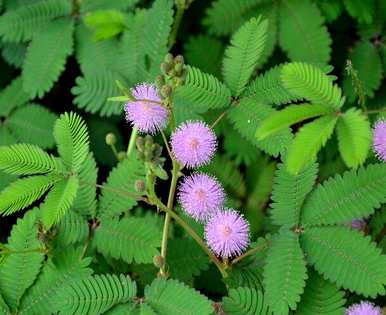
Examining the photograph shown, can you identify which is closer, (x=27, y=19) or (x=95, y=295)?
(x=95, y=295)

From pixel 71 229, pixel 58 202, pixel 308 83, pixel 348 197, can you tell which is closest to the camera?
pixel 308 83

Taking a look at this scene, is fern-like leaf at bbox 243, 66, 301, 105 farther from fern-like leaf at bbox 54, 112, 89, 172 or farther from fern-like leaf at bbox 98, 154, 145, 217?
fern-like leaf at bbox 54, 112, 89, 172

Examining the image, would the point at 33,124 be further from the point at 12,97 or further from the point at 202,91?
the point at 202,91

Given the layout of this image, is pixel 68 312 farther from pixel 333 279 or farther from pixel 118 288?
pixel 333 279

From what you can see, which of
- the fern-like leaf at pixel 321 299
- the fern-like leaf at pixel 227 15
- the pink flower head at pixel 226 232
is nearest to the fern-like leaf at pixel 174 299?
the pink flower head at pixel 226 232

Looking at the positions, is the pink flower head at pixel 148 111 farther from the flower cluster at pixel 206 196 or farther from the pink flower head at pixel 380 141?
the pink flower head at pixel 380 141

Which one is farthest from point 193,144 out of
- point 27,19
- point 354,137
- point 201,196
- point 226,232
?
point 27,19

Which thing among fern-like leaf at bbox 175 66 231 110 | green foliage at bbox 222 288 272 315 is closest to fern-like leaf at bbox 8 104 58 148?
fern-like leaf at bbox 175 66 231 110
